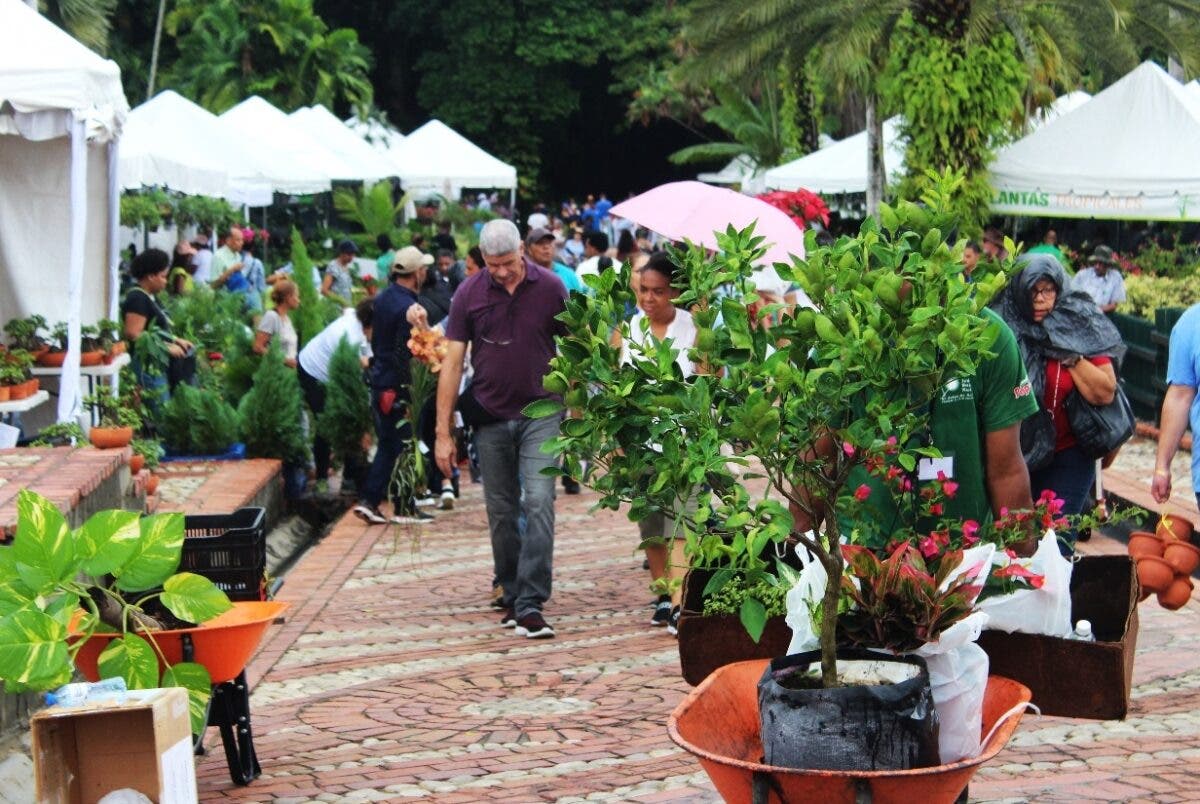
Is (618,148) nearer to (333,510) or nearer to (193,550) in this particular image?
(333,510)

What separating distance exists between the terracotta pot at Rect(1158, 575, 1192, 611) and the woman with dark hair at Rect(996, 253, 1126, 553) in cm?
76

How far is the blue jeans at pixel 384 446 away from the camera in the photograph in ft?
38.3

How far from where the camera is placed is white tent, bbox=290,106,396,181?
25.5 m

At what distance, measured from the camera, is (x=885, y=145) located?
21328mm

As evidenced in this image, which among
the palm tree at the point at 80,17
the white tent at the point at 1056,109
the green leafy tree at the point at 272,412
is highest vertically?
the palm tree at the point at 80,17

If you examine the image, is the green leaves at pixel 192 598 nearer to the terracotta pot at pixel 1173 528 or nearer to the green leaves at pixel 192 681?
the green leaves at pixel 192 681

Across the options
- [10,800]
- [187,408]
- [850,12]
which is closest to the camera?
[10,800]

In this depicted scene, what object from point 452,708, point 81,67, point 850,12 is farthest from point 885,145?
point 452,708

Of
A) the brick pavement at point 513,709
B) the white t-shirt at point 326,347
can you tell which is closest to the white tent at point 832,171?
the white t-shirt at point 326,347

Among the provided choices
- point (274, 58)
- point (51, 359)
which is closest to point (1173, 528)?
point (51, 359)

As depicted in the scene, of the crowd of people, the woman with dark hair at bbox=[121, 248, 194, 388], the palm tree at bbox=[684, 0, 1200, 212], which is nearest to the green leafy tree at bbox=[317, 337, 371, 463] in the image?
the crowd of people

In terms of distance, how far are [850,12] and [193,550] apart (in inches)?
482

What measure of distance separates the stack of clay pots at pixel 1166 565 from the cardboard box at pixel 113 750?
12.0 ft

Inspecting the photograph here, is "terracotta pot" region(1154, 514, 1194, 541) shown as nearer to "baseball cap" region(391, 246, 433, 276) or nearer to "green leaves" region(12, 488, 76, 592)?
"green leaves" region(12, 488, 76, 592)
